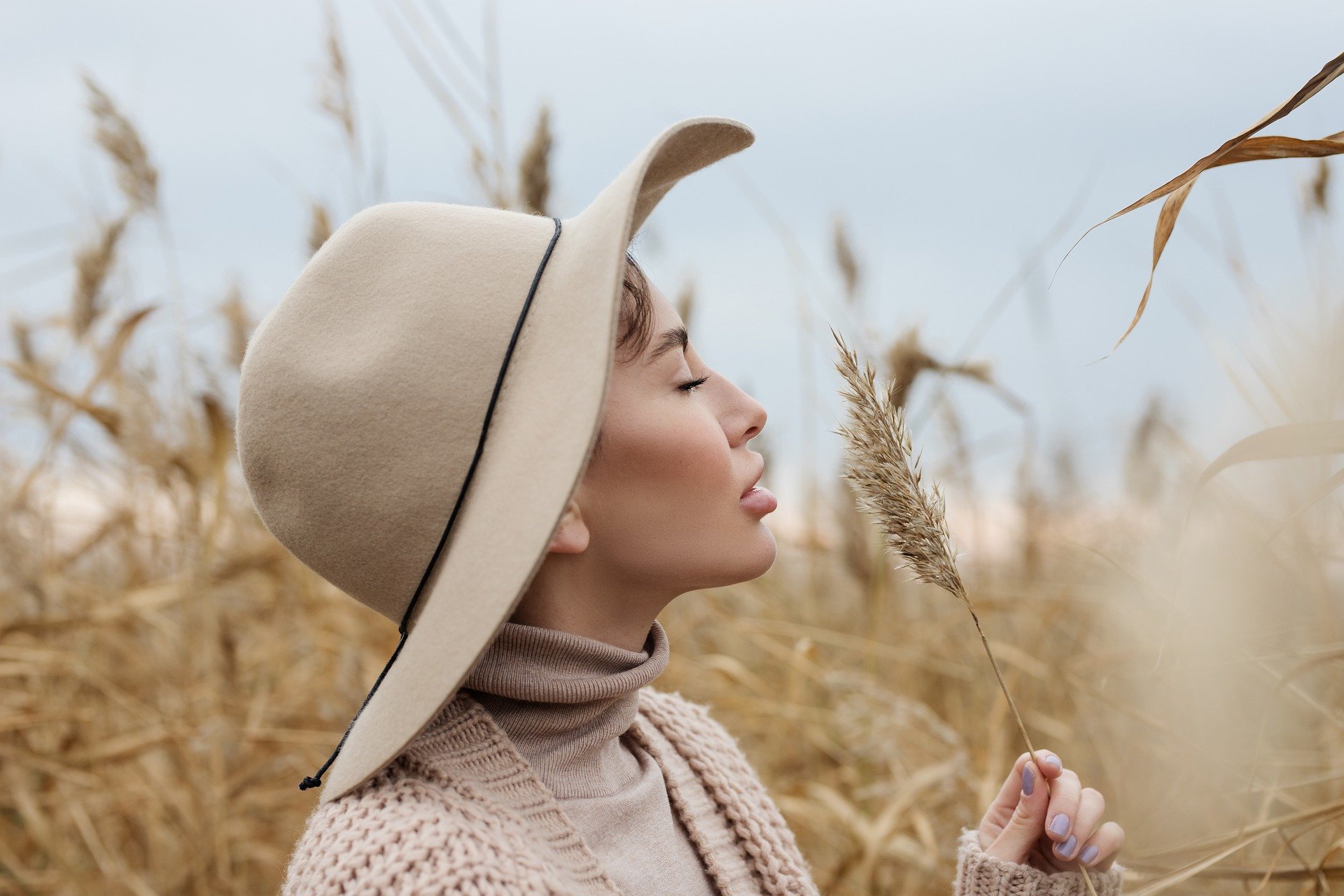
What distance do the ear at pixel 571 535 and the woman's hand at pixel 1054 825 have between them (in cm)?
50

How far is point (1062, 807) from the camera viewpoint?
1203 millimetres

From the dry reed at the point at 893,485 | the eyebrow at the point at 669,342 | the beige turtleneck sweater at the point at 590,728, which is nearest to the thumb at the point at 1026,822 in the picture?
the dry reed at the point at 893,485

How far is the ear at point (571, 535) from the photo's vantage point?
117 centimetres

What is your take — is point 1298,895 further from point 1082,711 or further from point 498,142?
point 498,142

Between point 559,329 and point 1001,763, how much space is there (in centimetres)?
153

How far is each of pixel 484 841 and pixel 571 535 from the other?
0.98ft

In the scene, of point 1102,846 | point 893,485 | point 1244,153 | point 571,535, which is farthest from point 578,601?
point 1244,153

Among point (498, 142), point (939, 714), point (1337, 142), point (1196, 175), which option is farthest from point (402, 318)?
point (939, 714)

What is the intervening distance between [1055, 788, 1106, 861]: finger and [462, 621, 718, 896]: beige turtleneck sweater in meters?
0.39

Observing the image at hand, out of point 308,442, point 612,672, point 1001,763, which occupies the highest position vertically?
point 308,442

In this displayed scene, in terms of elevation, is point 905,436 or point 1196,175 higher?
point 1196,175

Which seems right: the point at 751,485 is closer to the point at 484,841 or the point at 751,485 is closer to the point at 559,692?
the point at 559,692

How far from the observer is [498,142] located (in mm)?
2281

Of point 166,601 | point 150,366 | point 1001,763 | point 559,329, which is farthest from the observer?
point 150,366
